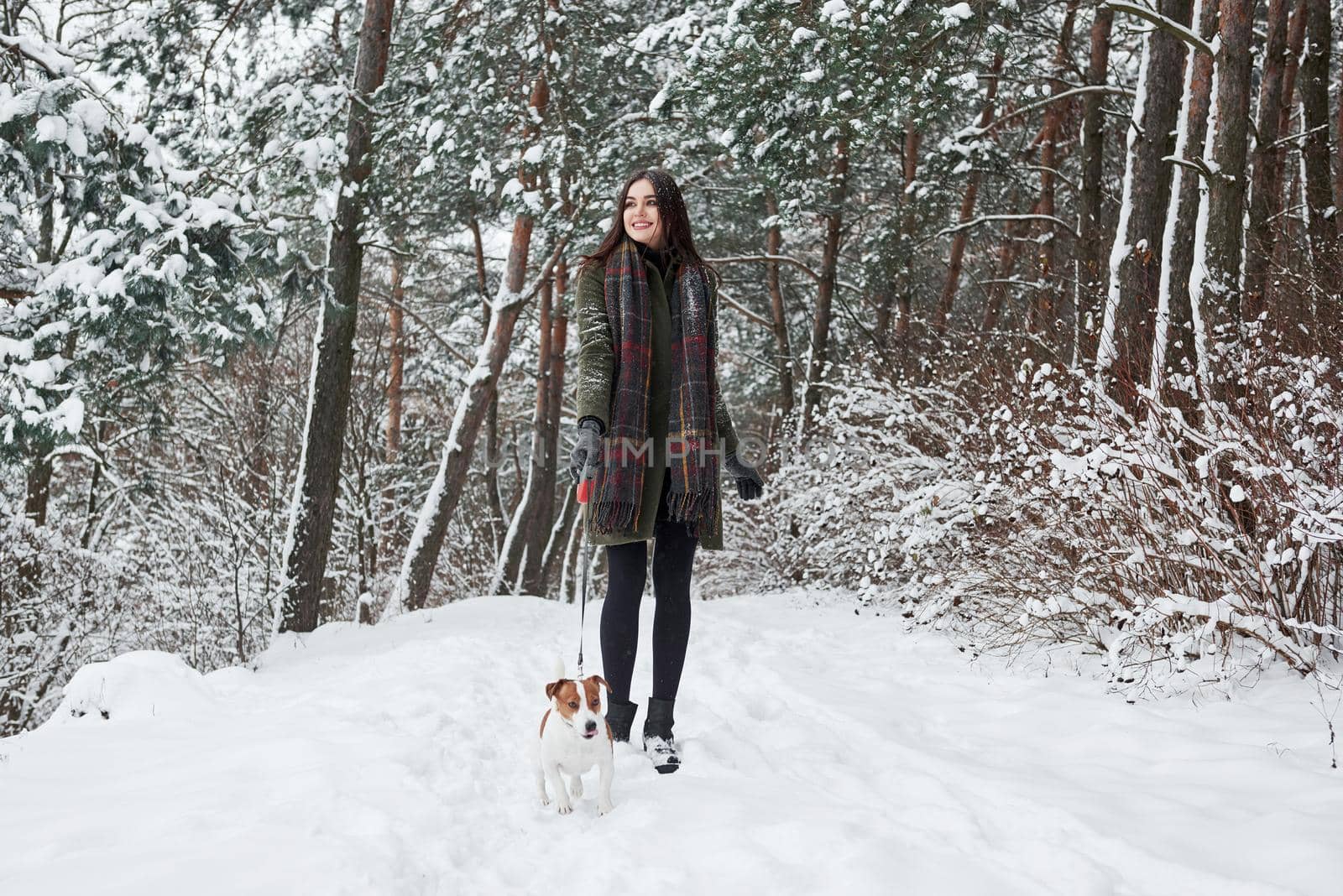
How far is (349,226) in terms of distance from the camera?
667cm

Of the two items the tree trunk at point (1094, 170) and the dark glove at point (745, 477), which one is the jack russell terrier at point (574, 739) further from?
the tree trunk at point (1094, 170)

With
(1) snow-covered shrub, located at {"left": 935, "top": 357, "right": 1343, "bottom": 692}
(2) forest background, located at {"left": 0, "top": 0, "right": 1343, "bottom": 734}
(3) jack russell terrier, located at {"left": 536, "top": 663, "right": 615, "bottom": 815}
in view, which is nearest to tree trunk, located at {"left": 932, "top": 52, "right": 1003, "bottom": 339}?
(2) forest background, located at {"left": 0, "top": 0, "right": 1343, "bottom": 734}

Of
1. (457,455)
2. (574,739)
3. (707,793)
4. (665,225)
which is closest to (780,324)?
(457,455)

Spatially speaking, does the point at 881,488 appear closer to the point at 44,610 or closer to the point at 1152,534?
the point at 1152,534

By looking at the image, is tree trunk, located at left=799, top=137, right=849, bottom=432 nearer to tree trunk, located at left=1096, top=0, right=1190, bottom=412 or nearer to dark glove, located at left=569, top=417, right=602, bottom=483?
tree trunk, located at left=1096, top=0, right=1190, bottom=412

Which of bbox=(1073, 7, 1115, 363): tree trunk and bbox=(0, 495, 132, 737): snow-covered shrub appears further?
bbox=(0, 495, 132, 737): snow-covered shrub

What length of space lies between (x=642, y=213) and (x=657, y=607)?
1.30 m

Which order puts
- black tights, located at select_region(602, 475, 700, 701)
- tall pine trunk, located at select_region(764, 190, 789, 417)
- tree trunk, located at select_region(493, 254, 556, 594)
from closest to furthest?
black tights, located at select_region(602, 475, 700, 701), tree trunk, located at select_region(493, 254, 556, 594), tall pine trunk, located at select_region(764, 190, 789, 417)

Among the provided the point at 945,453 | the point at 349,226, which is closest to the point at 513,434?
the point at 349,226

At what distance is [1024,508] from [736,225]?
28.7ft

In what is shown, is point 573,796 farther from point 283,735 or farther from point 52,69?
point 52,69

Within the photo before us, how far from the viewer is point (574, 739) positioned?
234cm

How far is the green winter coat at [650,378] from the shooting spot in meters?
2.76

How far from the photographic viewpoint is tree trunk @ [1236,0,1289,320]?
5.90 meters
